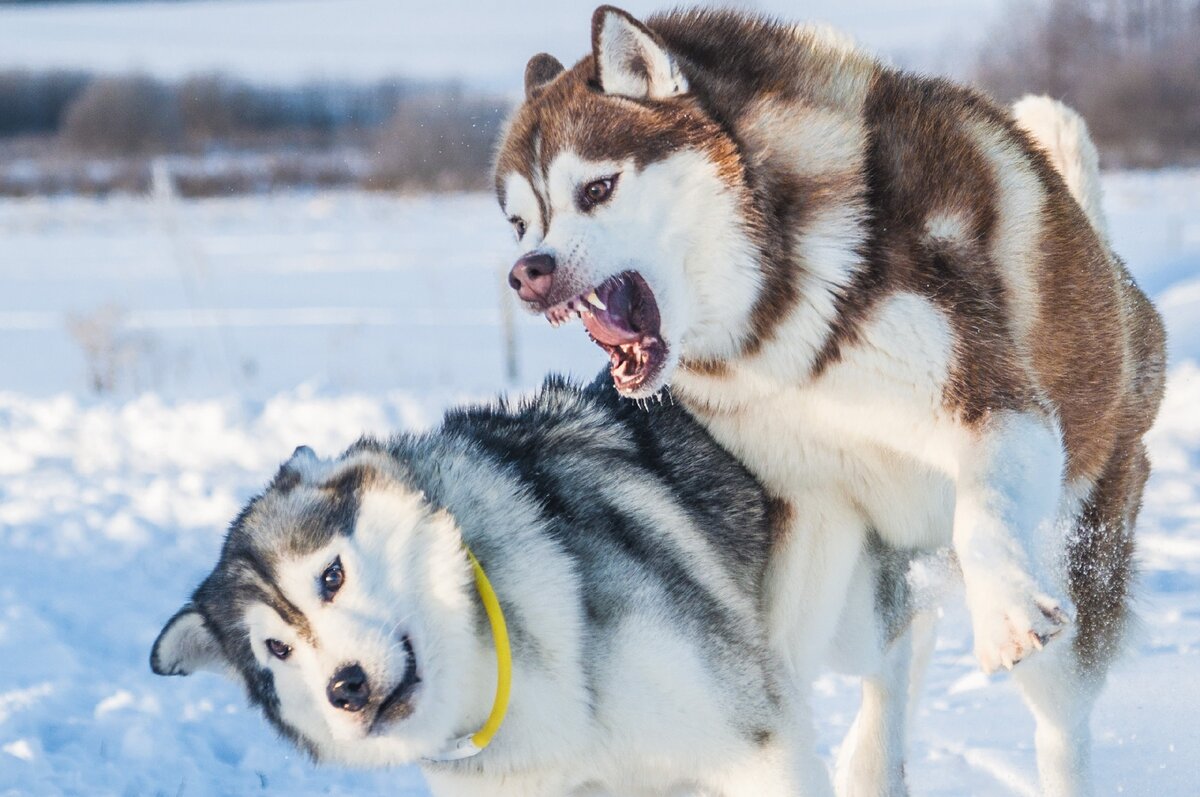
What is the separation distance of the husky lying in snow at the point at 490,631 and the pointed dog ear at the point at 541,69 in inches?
39.7

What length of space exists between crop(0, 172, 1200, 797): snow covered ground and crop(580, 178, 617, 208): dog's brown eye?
185 cm

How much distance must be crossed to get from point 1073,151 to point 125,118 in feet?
121

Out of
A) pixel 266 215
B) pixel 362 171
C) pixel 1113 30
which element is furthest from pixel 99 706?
pixel 1113 30

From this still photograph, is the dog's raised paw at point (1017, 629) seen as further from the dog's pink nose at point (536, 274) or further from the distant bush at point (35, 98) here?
the distant bush at point (35, 98)

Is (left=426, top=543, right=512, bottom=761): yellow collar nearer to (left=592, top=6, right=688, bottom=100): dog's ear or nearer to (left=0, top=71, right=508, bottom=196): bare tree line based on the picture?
(left=592, top=6, right=688, bottom=100): dog's ear

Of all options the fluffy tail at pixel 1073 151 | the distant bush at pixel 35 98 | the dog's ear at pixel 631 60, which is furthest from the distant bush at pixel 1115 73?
the distant bush at pixel 35 98

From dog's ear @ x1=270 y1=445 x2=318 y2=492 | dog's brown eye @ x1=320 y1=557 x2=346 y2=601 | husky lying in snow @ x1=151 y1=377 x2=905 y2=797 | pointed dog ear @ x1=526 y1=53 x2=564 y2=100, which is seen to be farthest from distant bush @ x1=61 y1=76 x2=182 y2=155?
dog's brown eye @ x1=320 y1=557 x2=346 y2=601

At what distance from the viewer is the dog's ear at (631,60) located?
2676 millimetres

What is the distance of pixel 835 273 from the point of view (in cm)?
264

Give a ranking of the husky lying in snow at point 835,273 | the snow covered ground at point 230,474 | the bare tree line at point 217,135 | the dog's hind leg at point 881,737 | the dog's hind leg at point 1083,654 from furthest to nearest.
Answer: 1. the bare tree line at point 217,135
2. the snow covered ground at point 230,474
3. the dog's hind leg at point 881,737
4. the dog's hind leg at point 1083,654
5. the husky lying in snow at point 835,273

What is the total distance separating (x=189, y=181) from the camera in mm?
27375

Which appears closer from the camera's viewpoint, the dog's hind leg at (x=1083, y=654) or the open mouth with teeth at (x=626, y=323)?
the open mouth with teeth at (x=626, y=323)

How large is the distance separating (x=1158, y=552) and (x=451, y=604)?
3.73 meters

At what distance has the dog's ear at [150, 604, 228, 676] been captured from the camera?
9.26ft
